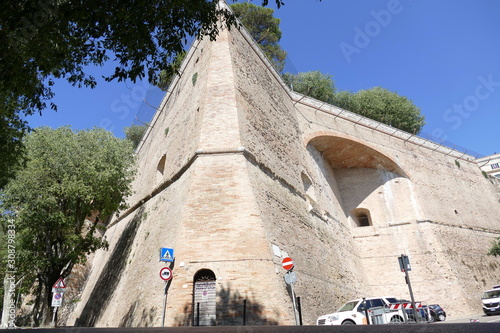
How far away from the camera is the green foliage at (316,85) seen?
29.9 metres

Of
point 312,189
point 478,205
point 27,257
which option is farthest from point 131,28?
point 478,205

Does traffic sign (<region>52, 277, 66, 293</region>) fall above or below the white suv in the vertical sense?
above

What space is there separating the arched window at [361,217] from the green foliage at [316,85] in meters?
11.7

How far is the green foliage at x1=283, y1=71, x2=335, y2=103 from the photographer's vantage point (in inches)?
1179

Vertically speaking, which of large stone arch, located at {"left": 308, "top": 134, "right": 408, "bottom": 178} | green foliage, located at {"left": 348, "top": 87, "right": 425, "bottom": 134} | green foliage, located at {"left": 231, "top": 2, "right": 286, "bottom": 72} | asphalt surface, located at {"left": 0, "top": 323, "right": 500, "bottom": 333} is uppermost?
green foliage, located at {"left": 231, "top": 2, "right": 286, "bottom": 72}

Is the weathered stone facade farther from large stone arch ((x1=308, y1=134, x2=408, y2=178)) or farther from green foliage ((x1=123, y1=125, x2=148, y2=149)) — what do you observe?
green foliage ((x1=123, y1=125, x2=148, y2=149))

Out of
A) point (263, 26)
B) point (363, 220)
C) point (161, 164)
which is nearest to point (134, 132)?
point (263, 26)

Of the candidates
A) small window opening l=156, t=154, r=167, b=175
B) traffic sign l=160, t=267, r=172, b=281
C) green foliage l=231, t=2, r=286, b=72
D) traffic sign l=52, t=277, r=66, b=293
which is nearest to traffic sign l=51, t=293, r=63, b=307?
traffic sign l=52, t=277, r=66, b=293

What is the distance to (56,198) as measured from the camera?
506 inches

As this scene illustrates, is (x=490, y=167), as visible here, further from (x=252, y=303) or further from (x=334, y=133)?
(x=252, y=303)

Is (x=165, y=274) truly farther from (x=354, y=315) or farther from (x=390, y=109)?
(x=390, y=109)

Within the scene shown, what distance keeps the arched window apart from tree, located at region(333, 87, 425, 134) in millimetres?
12383

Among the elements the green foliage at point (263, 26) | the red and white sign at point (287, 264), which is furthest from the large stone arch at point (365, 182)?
the red and white sign at point (287, 264)

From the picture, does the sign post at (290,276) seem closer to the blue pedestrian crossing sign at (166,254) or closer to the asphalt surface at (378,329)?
the blue pedestrian crossing sign at (166,254)
